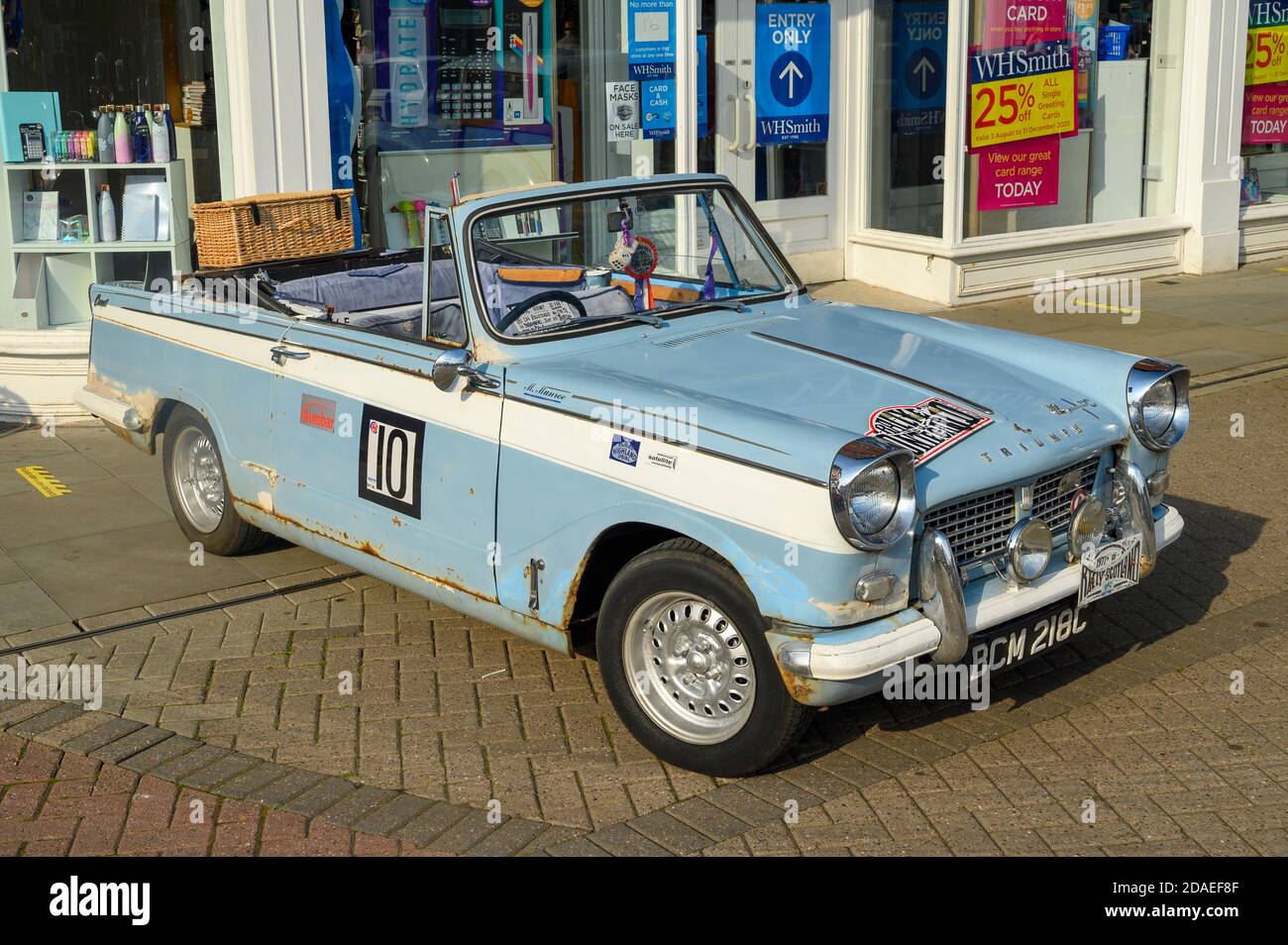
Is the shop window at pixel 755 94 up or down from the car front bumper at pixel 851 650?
up

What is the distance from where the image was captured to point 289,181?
902 centimetres

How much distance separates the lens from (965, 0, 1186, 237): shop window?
1170cm

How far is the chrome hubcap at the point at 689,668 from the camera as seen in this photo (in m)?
4.25

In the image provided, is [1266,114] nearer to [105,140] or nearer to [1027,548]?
[105,140]

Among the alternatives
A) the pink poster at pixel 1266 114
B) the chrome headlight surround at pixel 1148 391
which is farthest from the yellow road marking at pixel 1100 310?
the chrome headlight surround at pixel 1148 391

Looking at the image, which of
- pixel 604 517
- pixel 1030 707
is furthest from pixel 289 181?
pixel 1030 707

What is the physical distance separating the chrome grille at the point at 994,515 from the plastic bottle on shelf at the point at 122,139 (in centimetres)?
623

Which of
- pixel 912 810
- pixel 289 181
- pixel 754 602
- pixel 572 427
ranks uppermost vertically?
pixel 289 181

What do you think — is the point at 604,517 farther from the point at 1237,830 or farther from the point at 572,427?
the point at 1237,830

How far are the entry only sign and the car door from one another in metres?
6.81

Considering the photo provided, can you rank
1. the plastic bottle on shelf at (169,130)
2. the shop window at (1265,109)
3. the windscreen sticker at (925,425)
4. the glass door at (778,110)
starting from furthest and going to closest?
1. the shop window at (1265,109)
2. the glass door at (778,110)
3. the plastic bottle on shelf at (169,130)
4. the windscreen sticker at (925,425)

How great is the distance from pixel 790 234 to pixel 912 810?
27.2ft
